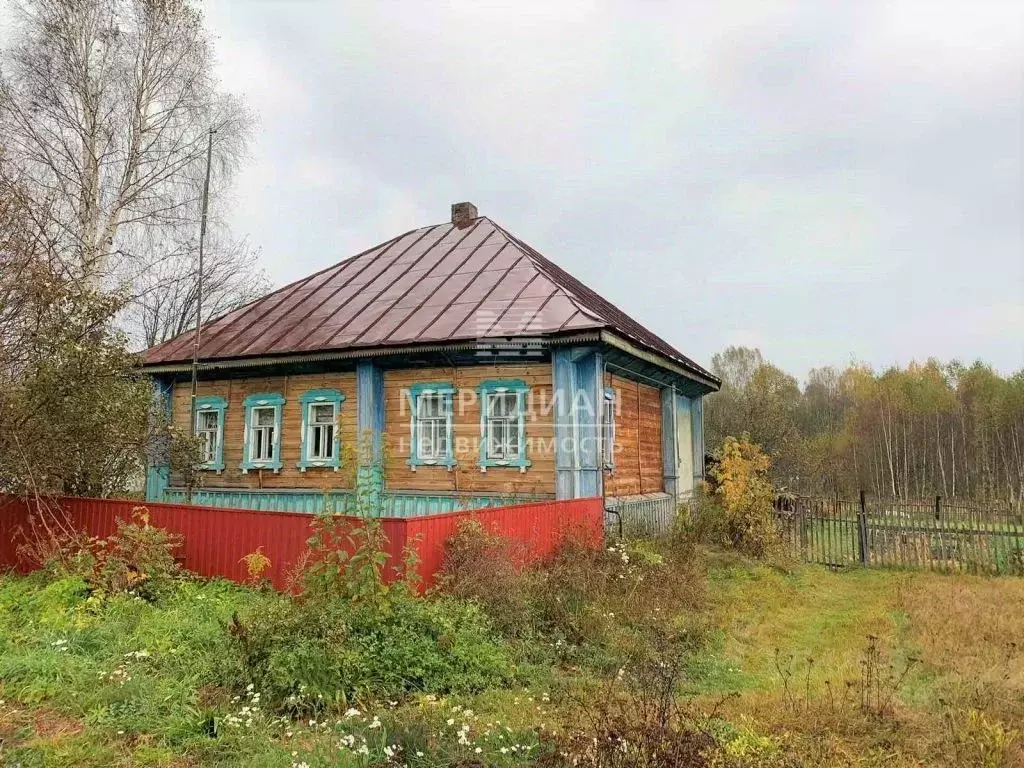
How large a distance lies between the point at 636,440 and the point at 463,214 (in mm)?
7467

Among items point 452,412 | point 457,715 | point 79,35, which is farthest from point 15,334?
point 79,35

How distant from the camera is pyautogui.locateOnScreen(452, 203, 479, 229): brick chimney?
17.0 meters

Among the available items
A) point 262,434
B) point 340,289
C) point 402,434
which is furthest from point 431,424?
point 340,289

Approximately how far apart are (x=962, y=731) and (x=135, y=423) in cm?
1044

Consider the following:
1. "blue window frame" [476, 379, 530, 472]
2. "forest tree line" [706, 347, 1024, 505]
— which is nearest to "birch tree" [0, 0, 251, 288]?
"blue window frame" [476, 379, 530, 472]

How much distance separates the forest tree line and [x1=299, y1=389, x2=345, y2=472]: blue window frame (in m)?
20.6

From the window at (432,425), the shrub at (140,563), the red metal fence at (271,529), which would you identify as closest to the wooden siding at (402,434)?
the window at (432,425)

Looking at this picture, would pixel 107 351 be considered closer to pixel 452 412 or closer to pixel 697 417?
pixel 452 412

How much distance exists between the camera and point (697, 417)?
1789 cm

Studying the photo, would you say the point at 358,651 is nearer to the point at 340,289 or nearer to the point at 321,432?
the point at 321,432

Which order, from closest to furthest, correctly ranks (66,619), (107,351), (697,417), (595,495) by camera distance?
(66,619) → (107,351) → (595,495) → (697,417)

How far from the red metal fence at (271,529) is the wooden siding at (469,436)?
1.57m

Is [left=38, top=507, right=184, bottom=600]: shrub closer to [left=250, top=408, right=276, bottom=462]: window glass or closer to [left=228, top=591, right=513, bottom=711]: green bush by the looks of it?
[left=228, top=591, right=513, bottom=711]: green bush

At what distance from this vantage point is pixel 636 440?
13648mm
